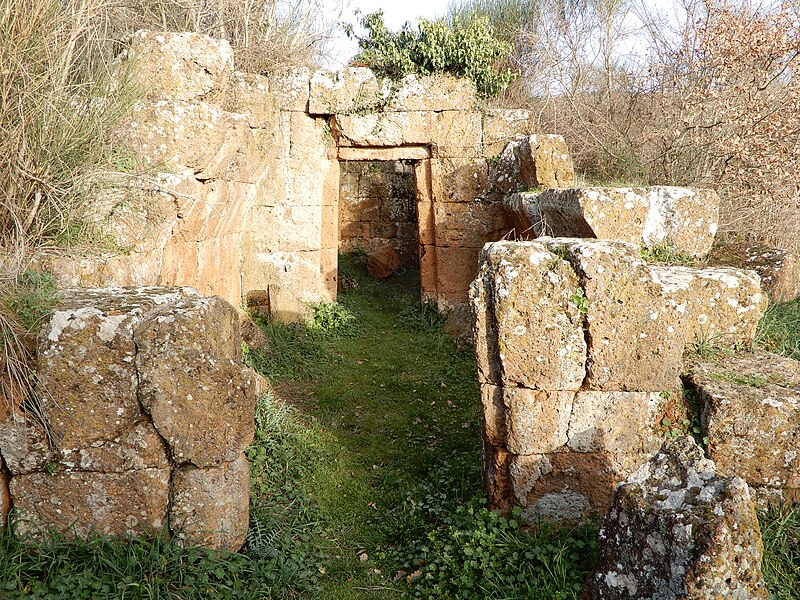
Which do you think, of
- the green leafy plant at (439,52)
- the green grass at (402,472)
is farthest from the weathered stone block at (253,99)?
the green grass at (402,472)

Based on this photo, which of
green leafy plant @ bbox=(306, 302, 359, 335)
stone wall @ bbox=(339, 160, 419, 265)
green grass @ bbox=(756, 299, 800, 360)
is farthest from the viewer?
stone wall @ bbox=(339, 160, 419, 265)

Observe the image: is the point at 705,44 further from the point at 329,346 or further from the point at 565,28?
the point at 329,346

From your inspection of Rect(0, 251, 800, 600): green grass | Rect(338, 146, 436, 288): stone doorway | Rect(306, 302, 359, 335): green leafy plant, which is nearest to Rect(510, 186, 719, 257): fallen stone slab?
Rect(0, 251, 800, 600): green grass

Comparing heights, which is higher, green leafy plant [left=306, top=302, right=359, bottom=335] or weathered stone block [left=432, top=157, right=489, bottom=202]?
weathered stone block [left=432, top=157, right=489, bottom=202]

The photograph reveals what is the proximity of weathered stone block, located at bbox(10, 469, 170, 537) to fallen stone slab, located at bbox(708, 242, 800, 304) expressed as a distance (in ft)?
15.9

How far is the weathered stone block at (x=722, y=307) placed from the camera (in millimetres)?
4047

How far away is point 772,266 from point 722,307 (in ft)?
5.50

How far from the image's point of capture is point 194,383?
3061mm

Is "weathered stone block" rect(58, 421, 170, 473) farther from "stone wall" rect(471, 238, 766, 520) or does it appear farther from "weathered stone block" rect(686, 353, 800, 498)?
"weathered stone block" rect(686, 353, 800, 498)

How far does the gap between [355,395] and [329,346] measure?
1.80 metres

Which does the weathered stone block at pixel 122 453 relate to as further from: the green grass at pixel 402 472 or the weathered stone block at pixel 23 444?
the green grass at pixel 402 472

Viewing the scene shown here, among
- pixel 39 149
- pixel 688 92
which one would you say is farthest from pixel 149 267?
pixel 688 92

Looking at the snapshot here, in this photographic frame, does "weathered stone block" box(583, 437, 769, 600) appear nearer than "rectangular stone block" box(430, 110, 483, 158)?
Yes

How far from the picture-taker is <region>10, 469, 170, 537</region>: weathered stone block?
303cm
